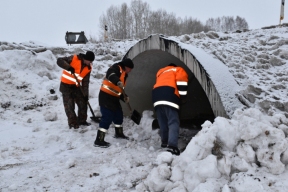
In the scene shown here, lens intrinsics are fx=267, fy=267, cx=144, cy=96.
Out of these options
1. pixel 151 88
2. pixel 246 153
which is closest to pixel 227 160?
pixel 246 153

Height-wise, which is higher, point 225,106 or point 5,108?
point 225,106

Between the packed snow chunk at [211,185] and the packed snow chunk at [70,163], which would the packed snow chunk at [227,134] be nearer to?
the packed snow chunk at [211,185]

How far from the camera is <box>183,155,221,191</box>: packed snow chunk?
2357 mm

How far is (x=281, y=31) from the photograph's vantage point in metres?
6.96

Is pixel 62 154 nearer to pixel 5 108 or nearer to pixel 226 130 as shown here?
pixel 226 130

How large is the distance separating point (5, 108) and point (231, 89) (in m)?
4.83

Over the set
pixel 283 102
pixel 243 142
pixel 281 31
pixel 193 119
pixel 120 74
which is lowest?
pixel 193 119

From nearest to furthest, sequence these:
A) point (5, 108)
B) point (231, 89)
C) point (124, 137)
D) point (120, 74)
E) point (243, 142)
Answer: point (243, 142), point (231, 89), point (120, 74), point (124, 137), point (5, 108)

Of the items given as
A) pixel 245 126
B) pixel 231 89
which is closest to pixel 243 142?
pixel 245 126

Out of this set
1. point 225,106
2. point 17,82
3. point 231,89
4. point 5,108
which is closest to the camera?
point 225,106


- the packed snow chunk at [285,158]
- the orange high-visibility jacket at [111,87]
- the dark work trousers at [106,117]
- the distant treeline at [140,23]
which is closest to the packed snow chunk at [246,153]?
the packed snow chunk at [285,158]

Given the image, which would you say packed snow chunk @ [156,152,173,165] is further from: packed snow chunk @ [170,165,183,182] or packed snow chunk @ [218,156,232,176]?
packed snow chunk @ [218,156,232,176]

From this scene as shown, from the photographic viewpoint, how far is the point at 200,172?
2.37 metres

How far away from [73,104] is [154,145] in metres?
1.72
